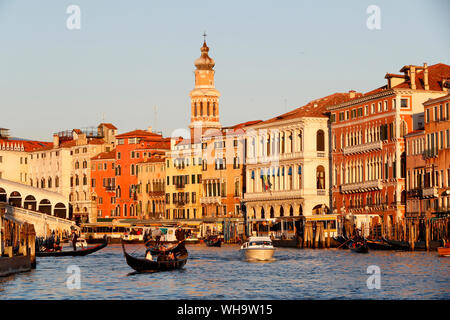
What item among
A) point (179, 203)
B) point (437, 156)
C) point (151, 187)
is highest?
point (437, 156)

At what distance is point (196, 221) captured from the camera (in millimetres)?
101938

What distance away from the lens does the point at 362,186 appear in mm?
79500

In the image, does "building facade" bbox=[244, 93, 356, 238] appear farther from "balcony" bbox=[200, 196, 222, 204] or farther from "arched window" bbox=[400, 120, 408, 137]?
"arched window" bbox=[400, 120, 408, 137]

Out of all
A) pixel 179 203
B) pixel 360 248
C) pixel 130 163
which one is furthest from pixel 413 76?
pixel 130 163

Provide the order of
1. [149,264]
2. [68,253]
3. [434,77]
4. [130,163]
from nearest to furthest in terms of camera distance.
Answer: [149,264] < [68,253] < [434,77] < [130,163]

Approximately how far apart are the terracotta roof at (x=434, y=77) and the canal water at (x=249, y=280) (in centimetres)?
2167

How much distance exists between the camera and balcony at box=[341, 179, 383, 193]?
255 feet

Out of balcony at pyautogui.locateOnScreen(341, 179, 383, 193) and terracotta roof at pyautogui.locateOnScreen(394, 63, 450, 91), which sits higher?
terracotta roof at pyautogui.locateOnScreen(394, 63, 450, 91)

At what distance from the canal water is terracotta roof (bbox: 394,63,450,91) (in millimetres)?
21670

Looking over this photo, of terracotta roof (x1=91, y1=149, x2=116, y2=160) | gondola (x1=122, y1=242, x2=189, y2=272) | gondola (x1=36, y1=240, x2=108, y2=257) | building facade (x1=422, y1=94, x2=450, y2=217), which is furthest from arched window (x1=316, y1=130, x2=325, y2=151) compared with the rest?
gondola (x1=122, y1=242, x2=189, y2=272)

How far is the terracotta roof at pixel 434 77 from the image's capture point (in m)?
76.8

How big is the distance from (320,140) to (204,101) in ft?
85.8

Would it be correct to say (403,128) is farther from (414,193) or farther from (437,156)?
(437,156)
